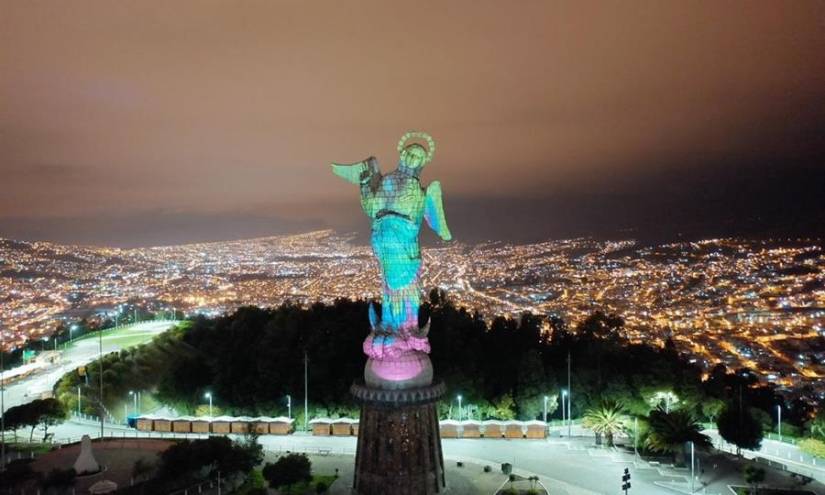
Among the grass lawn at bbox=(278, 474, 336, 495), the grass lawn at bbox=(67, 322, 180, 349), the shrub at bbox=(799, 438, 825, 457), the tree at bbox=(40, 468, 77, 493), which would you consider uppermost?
the grass lawn at bbox=(67, 322, 180, 349)

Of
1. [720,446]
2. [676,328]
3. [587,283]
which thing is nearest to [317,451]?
[720,446]

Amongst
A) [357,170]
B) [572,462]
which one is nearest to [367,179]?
[357,170]

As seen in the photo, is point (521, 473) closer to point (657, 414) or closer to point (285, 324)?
point (657, 414)

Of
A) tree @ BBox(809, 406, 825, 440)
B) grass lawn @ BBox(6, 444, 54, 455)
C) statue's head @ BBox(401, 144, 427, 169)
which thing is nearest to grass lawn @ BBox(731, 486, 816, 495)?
tree @ BBox(809, 406, 825, 440)

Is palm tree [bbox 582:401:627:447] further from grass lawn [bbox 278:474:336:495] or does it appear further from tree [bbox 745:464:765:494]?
grass lawn [bbox 278:474:336:495]

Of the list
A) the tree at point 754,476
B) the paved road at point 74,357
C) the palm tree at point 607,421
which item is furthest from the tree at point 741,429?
the paved road at point 74,357

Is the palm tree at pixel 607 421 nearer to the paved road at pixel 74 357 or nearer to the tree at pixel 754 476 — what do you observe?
A: the tree at pixel 754 476

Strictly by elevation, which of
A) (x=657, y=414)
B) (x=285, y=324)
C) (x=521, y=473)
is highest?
(x=285, y=324)
